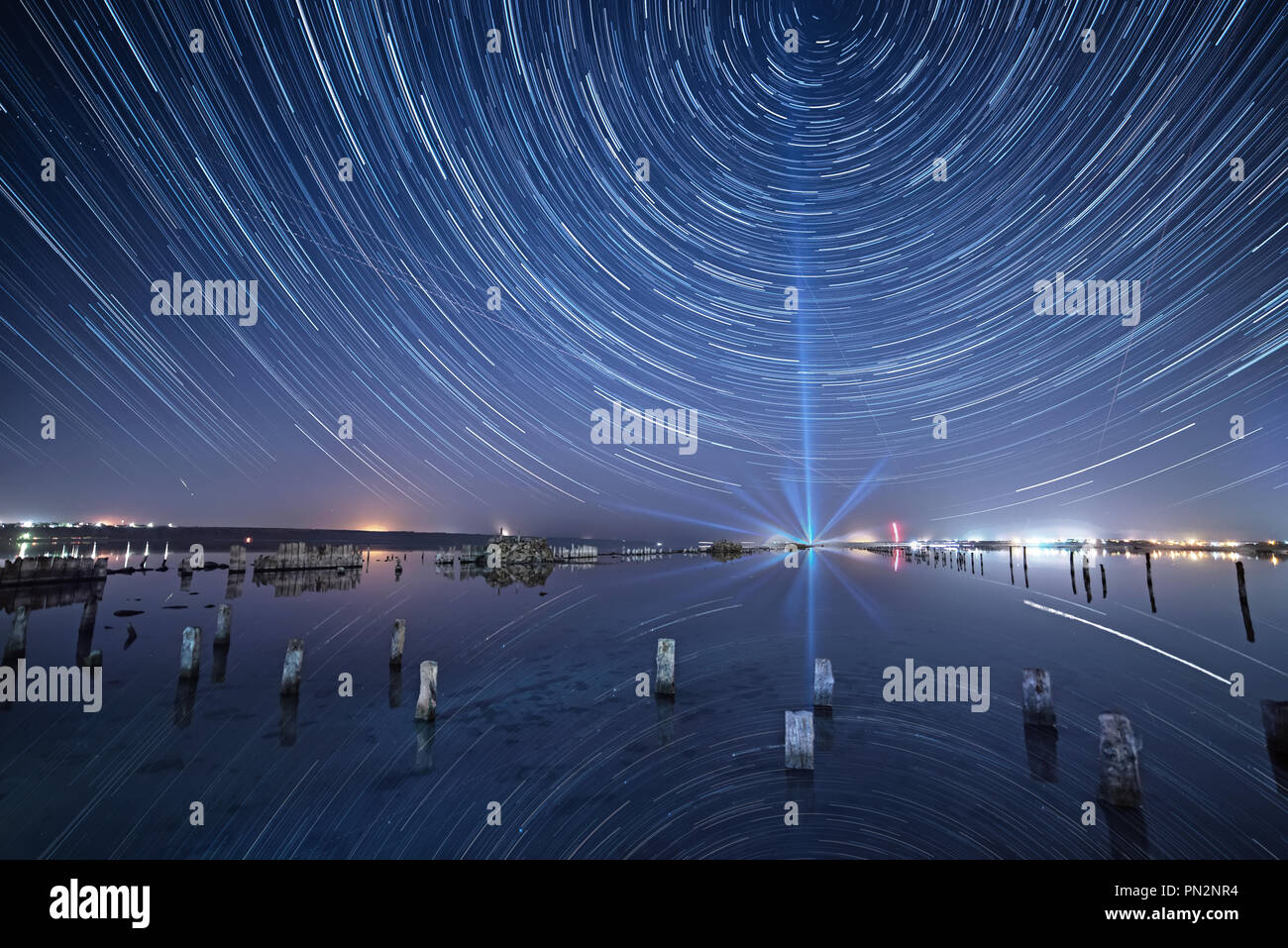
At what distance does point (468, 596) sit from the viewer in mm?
36281

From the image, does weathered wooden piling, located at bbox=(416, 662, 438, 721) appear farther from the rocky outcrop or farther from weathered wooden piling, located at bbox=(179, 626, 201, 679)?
the rocky outcrop

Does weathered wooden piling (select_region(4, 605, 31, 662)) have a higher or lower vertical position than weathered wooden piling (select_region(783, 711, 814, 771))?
higher

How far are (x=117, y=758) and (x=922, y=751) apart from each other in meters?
15.3

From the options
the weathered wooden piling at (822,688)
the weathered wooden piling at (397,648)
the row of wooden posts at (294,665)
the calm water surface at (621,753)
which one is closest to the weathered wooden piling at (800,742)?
the calm water surface at (621,753)

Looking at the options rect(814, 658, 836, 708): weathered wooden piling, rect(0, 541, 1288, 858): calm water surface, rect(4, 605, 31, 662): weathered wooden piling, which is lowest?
rect(0, 541, 1288, 858): calm water surface

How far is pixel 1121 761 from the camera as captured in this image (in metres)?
8.16

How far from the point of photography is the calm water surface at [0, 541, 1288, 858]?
767 centimetres

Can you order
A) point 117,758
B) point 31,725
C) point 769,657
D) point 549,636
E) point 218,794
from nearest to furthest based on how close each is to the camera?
point 218,794 < point 117,758 < point 31,725 < point 769,657 < point 549,636

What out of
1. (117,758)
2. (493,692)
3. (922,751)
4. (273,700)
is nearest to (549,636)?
(493,692)

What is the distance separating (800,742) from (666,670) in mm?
4788

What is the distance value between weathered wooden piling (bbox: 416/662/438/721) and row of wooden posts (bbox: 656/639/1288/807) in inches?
Result: 212

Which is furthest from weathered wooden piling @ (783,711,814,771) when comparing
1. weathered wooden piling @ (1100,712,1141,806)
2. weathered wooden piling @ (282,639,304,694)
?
weathered wooden piling @ (282,639,304,694)

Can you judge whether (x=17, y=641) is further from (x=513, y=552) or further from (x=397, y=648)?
(x=513, y=552)

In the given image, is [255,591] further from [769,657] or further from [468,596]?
[769,657]
